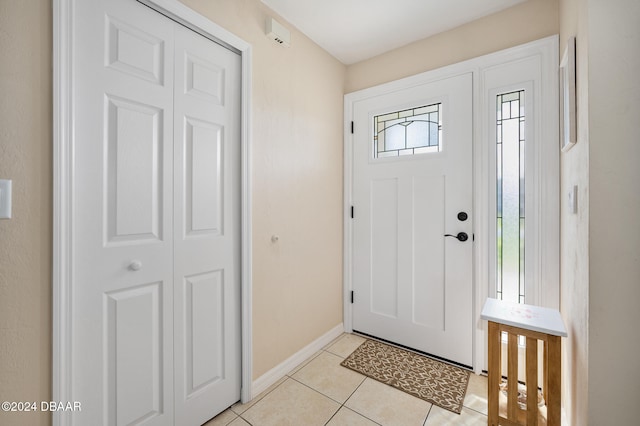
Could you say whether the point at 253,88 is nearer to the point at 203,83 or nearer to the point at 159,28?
the point at 203,83

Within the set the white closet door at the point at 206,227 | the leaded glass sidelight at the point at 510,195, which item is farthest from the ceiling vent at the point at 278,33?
the leaded glass sidelight at the point at 510,195

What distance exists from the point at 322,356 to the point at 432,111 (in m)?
2.12

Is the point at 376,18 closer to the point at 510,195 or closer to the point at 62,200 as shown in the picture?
the point at 510,195

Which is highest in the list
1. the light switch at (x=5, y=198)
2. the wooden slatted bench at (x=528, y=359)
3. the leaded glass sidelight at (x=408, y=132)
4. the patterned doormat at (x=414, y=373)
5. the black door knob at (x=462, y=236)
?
the leaded glass sidelight at (x=408, y=132)

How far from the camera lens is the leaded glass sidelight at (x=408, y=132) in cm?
224

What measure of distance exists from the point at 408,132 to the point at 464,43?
71 centimetres

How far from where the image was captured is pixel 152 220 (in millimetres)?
1368

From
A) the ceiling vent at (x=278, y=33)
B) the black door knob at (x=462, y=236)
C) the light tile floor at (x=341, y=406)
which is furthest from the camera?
the black door knob at (x=462, y=236)

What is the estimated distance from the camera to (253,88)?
1.82 m

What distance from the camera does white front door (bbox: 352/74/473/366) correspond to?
2.11m

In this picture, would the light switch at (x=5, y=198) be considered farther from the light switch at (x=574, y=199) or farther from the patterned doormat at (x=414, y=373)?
the light switch at (x=574, y=199)

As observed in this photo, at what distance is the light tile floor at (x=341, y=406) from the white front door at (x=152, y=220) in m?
0.22

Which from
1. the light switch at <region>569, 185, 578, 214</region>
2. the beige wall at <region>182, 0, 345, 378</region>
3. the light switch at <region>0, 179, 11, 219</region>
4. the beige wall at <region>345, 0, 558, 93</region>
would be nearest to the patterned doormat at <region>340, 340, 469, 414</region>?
the beige wall at <region>182, 0, 345, 378</region>

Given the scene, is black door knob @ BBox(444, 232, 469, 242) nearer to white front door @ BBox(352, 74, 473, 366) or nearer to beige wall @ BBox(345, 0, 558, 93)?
white front door @ BBox(352, 74, 473, 366)
